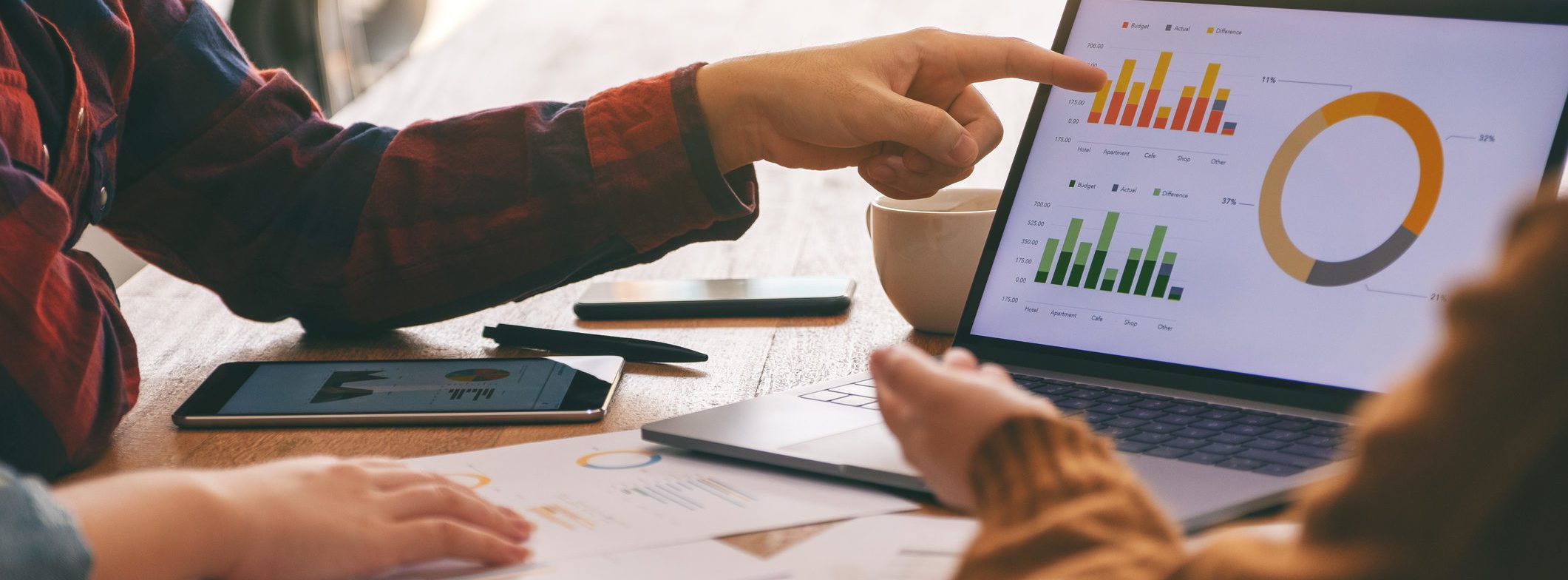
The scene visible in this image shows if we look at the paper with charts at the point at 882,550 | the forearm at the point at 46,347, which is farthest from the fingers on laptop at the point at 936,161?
the forearm at the point at 46,347

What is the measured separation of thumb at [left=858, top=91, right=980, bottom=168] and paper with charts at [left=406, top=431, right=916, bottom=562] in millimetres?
279

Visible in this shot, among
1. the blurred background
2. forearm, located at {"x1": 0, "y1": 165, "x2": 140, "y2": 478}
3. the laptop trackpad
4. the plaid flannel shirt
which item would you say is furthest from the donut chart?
the blurred background

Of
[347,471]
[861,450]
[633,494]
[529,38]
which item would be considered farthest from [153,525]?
[529,38]

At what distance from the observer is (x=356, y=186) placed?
881mm

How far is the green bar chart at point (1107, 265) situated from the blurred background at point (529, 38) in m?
1.11

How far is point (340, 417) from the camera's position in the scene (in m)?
0.70

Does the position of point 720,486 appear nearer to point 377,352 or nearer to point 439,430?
point 439,430

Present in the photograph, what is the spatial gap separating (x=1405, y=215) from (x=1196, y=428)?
0.53 feet

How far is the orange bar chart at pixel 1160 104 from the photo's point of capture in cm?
70

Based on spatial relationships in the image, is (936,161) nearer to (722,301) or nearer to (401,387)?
(722,301)

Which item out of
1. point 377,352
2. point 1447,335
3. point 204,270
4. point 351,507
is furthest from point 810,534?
point 204,270

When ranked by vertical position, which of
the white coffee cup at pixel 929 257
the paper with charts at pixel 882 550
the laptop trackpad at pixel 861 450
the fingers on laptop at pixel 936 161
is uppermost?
the fingers on laptop at pixel 936 161

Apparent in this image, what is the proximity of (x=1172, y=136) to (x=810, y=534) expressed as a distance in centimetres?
35

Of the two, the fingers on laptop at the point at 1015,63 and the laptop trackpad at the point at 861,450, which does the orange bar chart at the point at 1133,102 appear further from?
the laptop trackpad at the point at 861,450
